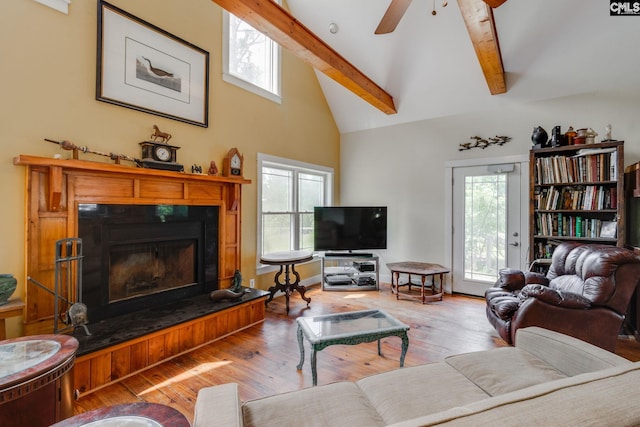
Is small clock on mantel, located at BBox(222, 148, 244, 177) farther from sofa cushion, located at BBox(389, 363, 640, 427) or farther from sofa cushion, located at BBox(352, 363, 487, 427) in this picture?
sofa cushion, located at BBox(389, 363, 640, 427)

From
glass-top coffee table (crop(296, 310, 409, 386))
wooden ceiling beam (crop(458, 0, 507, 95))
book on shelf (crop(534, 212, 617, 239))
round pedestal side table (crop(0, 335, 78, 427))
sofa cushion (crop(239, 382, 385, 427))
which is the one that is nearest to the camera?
sofa cushion (crop(239, 382, 385, 427))

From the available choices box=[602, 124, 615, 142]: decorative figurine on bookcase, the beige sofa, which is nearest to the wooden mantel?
the beige sofa

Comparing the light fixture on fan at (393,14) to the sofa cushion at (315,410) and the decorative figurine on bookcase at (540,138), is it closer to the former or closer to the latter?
the decorative figurine on bookcase at (540,138)

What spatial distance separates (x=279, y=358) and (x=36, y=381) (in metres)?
1.62

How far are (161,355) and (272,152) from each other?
2.83 metres

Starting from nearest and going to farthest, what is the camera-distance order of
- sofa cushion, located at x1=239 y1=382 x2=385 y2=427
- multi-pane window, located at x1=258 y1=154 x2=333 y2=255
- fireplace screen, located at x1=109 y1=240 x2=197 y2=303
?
sofa cushion, located at x1=239 y1=382 x2=385 y2=427
fireplace screen, located at x1=109 y1=240 x2=197 y2=303
multi-pane window, located at x1=258 y1=154 x2=333 y2=255

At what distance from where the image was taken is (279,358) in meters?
2.63

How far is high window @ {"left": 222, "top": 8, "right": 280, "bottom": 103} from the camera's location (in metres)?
3.72

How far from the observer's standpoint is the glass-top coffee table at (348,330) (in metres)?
2.09

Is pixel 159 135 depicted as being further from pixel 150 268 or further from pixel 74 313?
pixel 74 313

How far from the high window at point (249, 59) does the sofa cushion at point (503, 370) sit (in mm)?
3728

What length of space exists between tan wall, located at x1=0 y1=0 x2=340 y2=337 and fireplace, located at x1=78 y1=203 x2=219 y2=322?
1.44 ft

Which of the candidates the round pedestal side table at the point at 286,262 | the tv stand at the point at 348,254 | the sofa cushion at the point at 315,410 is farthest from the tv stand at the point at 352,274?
the sofa cushion at the point at 315,410

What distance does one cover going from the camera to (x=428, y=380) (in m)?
1.46
